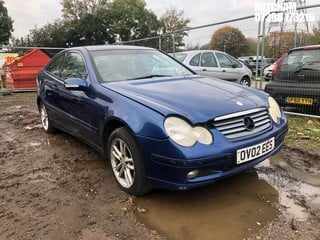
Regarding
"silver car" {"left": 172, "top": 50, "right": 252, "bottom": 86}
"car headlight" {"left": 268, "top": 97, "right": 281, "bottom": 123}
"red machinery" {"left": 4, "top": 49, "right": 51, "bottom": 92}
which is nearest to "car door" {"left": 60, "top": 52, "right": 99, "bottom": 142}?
"car headlight" {"left": 268, "top": 97, "right": 281, "bottom": 123}

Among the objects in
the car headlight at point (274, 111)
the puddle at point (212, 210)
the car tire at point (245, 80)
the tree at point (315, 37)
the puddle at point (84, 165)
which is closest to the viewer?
the puddle at point (212, 210)

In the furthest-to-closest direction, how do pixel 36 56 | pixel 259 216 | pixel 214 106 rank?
pixel 36 56, pixel 214 106, pixel 259 216

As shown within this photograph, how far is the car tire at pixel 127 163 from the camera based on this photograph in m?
3.29

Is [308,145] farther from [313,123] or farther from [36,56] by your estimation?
[36,56]

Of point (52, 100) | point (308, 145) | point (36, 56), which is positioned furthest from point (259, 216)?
point (36, 56)

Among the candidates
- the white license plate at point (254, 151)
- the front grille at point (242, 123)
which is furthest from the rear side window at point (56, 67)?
the white license plate at point (254, 151)

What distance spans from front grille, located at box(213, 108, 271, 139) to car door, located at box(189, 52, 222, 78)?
21.7 feet

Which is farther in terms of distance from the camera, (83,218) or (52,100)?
(52,100)

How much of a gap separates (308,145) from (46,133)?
4.41 m

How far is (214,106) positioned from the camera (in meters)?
3.32

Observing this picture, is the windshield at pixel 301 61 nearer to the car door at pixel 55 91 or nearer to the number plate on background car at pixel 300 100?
the number plate on background car at pixel 300 100

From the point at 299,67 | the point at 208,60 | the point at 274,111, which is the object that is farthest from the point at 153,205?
the point at 208,60

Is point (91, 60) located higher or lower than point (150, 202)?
higher

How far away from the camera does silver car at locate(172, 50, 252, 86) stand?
1009cm
